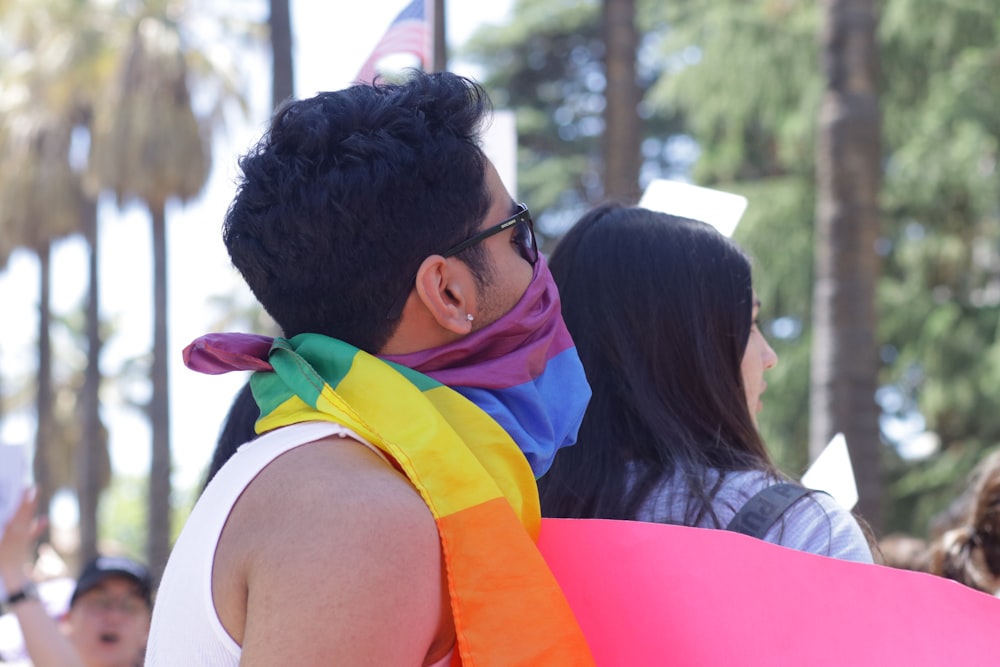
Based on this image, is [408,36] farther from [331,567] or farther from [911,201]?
[911,201]

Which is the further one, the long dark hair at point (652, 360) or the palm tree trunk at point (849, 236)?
the palm tree trunk at point (849, 236)

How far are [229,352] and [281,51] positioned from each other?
7.36 meters

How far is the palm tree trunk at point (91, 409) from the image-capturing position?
70.7 ft

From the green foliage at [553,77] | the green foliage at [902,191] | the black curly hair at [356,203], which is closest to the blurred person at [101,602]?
the black curly hair at [356,203]

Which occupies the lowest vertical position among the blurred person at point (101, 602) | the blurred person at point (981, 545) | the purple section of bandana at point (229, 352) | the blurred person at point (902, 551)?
the blurred person at point (902, 551)

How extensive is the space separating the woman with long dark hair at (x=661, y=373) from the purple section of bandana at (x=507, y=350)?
463mm

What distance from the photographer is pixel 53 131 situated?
22.2 m

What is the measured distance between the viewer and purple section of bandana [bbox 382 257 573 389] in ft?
4.74

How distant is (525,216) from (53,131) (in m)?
22.4

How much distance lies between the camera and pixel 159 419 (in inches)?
760

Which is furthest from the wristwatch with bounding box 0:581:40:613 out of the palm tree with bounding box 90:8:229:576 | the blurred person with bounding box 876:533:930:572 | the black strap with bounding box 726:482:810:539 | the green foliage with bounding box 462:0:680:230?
the green foliage with bounding box 462:0:680:230

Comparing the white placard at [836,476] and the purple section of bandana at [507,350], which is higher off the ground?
the purple section of bandana at [507,350]

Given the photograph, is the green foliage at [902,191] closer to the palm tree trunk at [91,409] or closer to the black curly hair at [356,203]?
the black curly hair at [356,203]

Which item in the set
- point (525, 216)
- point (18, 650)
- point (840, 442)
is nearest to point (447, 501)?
point (525, 216)
